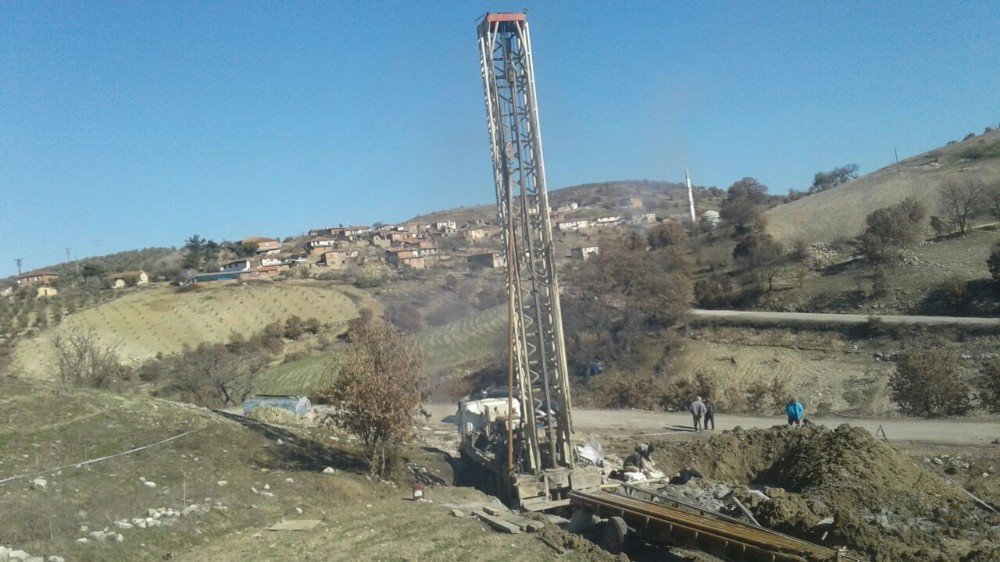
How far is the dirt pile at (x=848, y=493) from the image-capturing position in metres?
10.7

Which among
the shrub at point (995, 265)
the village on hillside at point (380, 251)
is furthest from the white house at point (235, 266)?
the shrub at point (995, 265)

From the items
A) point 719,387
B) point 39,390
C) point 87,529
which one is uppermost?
point 39,390

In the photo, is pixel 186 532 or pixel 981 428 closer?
pixel 186 532

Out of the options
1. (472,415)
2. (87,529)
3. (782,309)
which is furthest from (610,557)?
(782,309)

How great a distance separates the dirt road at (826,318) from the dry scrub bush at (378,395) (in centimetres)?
3006

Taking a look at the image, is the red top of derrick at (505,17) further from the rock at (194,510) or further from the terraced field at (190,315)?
the terraced field at (190,315)

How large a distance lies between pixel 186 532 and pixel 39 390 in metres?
9.87

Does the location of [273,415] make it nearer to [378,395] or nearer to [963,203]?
[378,395]

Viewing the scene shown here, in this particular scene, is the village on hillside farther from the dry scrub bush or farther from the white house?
the dry scrub bush

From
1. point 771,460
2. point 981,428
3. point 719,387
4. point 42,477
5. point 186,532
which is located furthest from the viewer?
point 719,387

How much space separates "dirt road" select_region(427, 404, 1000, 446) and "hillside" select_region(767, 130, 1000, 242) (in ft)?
130

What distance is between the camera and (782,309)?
47.1m

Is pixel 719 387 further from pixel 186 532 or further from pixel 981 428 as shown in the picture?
pixel 186 532

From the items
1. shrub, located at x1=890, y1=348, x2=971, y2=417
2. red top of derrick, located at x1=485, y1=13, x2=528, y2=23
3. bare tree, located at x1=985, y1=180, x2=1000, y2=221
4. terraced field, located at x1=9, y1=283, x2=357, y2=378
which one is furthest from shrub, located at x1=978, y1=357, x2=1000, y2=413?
terraced field, located at x1=9, y1=283, x2=357, y2=378
